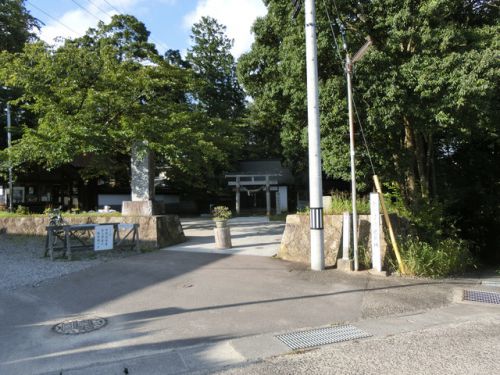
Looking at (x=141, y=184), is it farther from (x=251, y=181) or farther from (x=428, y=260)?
(x=251, y=181)

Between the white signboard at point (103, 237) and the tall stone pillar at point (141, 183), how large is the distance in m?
2.35

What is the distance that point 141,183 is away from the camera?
13219 millimetres

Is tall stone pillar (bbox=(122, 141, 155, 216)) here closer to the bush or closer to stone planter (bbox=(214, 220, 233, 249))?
stone planter (bbox=(214, 220, 233, 249))

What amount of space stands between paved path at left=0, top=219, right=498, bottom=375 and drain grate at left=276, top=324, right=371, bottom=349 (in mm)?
153

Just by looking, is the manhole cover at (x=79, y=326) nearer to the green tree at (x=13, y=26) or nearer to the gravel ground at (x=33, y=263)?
the gravel ground at (x=33, y=263)

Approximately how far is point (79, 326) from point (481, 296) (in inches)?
248

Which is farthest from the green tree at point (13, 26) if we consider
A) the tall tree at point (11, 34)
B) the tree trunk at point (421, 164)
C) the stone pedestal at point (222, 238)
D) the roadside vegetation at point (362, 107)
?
the tree trunk at point (421, 164)

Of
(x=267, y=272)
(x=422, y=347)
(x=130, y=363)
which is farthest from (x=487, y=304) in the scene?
(x=130, y=363)

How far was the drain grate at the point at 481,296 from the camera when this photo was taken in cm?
633

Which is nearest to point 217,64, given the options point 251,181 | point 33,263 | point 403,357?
point 251,181

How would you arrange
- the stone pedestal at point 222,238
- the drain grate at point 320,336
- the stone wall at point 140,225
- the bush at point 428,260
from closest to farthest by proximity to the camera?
1. the drain grate at point 320,336
2. the bush at point 428,260
3. the stone pedestal at point 222,238
4. the stone wall at point 140,225

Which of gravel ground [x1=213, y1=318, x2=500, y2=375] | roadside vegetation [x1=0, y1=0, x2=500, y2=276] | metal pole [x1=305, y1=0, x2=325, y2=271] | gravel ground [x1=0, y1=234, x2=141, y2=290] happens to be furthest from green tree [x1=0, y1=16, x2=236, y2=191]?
gravel ground [x1=213, y1=318, x2=500, y2=375]

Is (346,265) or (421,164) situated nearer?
(346,265)

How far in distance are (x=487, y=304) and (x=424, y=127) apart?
19.5ft
